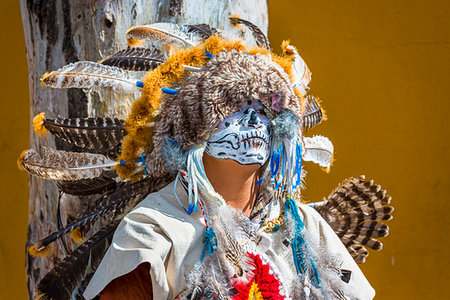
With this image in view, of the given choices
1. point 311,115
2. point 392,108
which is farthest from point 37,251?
point 392,108

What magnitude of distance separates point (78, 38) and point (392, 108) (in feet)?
5.49

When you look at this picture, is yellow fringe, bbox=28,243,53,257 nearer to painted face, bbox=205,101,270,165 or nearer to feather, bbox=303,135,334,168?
painted face, bbox=205,101,270,165

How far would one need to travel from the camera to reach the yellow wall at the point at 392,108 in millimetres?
3070

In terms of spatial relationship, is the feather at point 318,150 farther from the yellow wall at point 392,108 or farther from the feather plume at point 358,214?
the yellow wall at point 392,108

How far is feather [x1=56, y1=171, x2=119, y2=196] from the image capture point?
2.02 metres

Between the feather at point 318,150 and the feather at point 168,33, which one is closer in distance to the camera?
the feather at point 168,33

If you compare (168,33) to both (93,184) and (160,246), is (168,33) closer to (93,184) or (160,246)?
(93,184)

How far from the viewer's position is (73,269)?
1.92m

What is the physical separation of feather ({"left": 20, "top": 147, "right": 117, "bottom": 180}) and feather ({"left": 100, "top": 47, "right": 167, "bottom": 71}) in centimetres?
31

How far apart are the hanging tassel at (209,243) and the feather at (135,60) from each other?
61 cm

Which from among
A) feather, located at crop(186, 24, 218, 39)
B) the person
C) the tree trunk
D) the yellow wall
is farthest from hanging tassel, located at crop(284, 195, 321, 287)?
the yellow wall

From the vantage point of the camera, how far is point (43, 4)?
7.35ft

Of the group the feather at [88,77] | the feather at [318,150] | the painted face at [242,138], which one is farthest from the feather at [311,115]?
the feather at [88,77]

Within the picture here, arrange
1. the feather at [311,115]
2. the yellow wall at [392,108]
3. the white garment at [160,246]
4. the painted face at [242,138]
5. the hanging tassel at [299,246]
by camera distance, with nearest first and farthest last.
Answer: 1. the white garment at [160,246]
2. the painted face at [242,138]
3. the hanging tassel at [299,246]
4. the feather at [311,115]
5. the yellow wall at [392,108]
